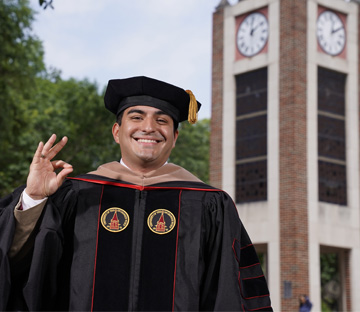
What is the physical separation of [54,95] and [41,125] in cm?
400

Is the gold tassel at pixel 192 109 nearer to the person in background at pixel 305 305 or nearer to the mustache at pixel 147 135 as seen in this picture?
the mustache at pixel 147 135

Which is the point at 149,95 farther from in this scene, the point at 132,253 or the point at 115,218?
the point at 132,253

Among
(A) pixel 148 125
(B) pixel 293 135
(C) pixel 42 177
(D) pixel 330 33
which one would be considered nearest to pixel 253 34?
(D) pixel 330 33

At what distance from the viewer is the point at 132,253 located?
13.7 ft

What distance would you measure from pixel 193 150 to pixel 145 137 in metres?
34.4

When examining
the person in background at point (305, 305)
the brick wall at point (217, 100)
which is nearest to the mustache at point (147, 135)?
the person in background at point (305, 305)

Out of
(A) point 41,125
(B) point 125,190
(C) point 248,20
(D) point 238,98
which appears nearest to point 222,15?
(C) point 248,20

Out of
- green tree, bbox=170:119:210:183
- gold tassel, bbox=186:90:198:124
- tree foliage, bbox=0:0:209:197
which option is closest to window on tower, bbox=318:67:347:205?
tree foliage, bbox=0:0:209:197

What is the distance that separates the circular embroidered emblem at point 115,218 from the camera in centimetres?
422

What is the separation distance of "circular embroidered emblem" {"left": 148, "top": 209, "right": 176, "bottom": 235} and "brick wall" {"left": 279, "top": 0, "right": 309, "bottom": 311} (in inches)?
744

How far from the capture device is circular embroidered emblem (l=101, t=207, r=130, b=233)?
422 cm

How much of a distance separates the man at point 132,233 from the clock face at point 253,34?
21.1 m

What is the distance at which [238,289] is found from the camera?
161 inches

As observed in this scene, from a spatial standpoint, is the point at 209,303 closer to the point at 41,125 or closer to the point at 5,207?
the point at 5,207
